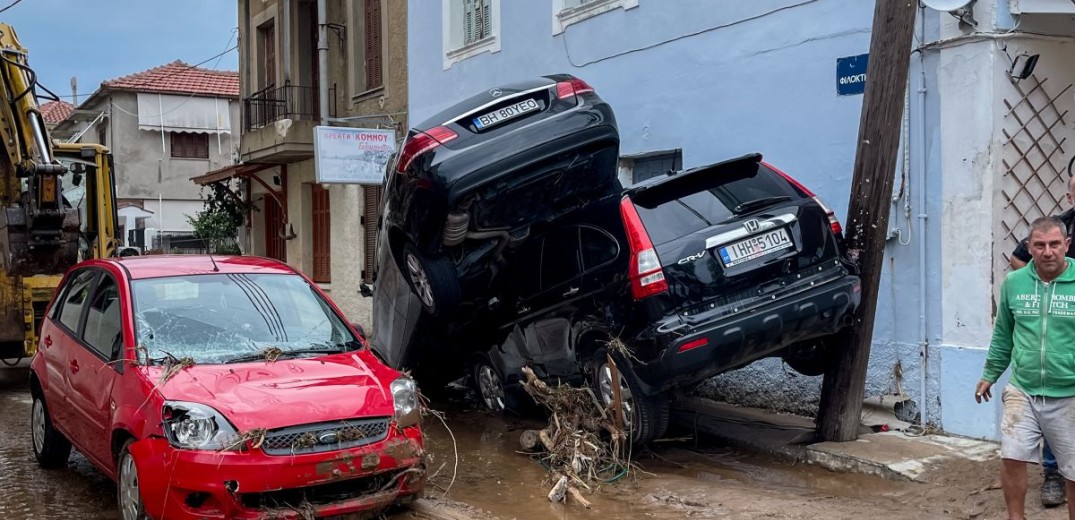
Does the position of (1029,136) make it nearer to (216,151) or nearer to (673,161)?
(673,161)

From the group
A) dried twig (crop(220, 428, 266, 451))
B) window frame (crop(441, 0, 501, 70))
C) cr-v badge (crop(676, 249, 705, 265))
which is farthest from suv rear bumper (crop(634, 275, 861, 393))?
window frame (crop(441, 0, 501, 70))

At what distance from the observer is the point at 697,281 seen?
616cm

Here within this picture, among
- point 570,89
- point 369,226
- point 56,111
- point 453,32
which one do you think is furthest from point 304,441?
point 56,111

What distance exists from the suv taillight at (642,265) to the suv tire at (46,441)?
409cm

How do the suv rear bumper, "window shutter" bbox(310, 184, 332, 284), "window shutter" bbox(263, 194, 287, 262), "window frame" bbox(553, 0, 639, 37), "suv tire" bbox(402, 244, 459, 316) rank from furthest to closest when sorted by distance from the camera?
1. "window shutter" bbox(263, 194, 287, 262)
2. "window shutter" bbox(310, 184, 332, 284)
3. "window frame" bbox(553, 0, 639, 37)
4. "suv tire" bbox(402, 244, 459, 316)
5. the suv rear bumper

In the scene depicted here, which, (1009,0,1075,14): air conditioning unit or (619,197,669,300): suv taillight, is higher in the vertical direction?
(1009,0,1075,14): air conditioning unit

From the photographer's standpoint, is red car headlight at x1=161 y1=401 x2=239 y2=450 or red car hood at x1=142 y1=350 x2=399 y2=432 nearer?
red car headlight at x1=161 y1=401 x2=239 y2=450

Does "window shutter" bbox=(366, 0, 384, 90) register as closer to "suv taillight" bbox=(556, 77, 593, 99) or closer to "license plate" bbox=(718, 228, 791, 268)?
"suv taillight" bbox=(556, 77, 593, 99)

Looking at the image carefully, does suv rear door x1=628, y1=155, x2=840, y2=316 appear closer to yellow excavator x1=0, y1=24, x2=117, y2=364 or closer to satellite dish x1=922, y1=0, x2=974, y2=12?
satellite dish x1=922, y1=0, x2=974, y2=12

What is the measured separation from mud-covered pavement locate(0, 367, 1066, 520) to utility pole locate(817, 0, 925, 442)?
0.56m

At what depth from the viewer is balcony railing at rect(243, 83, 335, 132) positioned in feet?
60.4

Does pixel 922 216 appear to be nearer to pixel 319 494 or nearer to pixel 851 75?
pixel 851 75

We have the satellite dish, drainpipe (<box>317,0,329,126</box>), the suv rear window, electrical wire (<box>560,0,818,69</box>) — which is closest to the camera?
the suv rear window

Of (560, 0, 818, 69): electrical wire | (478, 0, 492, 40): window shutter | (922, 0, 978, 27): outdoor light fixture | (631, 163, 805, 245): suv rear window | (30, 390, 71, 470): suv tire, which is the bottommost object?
(30, 390, 71, 470): suv tire
